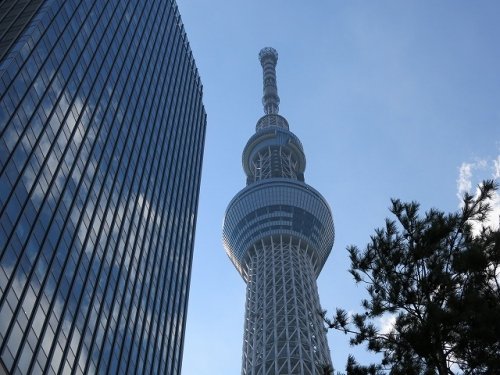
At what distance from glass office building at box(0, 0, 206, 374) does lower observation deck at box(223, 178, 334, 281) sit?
58639 mm

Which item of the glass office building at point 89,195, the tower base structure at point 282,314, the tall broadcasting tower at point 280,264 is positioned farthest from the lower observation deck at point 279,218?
the glass office building at point 89,195

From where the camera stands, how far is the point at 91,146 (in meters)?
56.9

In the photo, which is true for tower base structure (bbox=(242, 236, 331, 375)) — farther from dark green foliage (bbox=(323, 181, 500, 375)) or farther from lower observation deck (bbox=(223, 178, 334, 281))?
dark green foliage (bbox=(323, 181, 500, 375))

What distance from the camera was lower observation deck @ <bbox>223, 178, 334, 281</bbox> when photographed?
473 feet

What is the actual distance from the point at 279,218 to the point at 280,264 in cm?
1030

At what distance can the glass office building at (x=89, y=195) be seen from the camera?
1656 inches

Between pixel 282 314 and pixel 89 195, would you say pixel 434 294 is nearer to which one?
pixel 89 195

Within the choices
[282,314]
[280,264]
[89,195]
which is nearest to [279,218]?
[280,264]

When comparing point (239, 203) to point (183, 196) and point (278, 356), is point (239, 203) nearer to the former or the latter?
point (278, 356)

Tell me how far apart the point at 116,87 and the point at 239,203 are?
85.3m

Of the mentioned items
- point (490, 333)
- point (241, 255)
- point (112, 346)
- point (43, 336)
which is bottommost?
point (490, 333)

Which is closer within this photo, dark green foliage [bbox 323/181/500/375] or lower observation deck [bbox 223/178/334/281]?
dark green foliage [bbox 323/181/500/375]

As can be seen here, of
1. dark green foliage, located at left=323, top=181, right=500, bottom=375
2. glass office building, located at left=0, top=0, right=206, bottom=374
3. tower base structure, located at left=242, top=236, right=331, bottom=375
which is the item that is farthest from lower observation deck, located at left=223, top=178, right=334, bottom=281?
dark green foliage, located at left=323, top=181, right=500, bottom=375

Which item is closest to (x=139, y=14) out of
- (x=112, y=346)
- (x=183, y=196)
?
(x=183, y=196)
